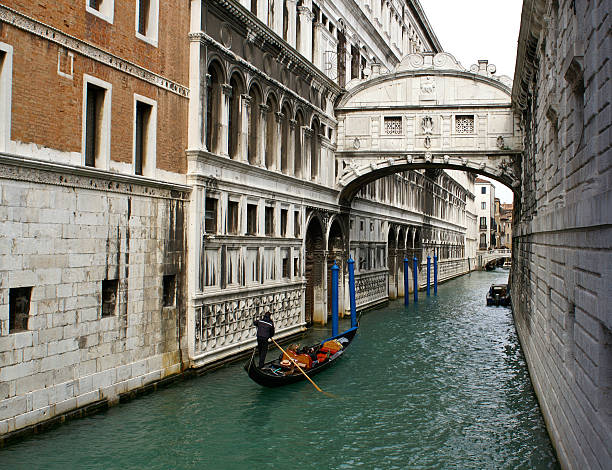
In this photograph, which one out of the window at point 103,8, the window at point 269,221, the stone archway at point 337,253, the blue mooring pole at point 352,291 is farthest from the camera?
the stone archway at point 337,253

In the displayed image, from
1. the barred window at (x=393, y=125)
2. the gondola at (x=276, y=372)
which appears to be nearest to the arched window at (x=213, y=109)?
the gondola at (x=276, y=372)

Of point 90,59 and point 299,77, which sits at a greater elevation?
point 299,77

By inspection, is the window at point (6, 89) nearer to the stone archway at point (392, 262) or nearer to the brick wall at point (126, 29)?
the brick wall at point (126, 29)

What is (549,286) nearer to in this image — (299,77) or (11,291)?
(11,291)

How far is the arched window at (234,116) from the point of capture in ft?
47.3

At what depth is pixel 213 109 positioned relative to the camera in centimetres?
1362

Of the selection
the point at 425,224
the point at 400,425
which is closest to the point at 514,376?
the point at 400,425

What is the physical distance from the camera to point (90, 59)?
9953 millimetres

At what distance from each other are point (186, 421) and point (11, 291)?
325 cm

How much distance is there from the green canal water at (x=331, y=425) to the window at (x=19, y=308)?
1497 mm

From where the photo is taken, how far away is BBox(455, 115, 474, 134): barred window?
1977 cm

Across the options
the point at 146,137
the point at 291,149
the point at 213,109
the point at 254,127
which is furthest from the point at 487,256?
the point at 146,137

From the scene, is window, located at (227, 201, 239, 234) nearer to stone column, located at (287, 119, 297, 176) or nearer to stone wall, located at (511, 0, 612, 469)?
stone column, located at (287, 119, 297, 176)

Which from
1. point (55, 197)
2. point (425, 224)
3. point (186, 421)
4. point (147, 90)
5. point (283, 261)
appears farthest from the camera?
point (425, 224)
